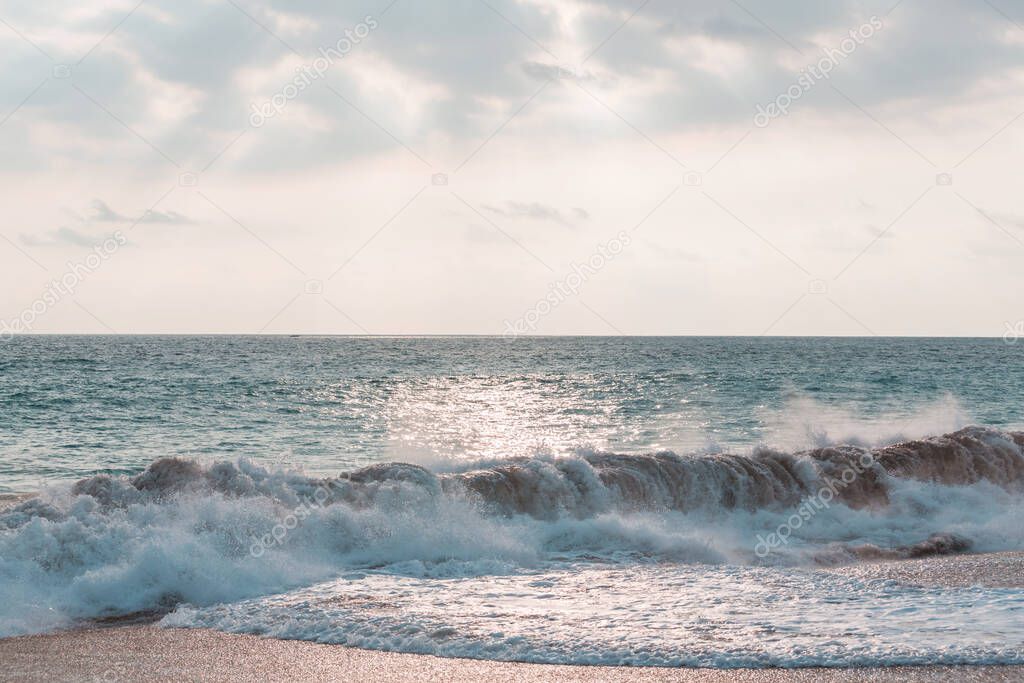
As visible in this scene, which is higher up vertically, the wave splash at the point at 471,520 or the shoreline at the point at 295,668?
the wave splash at the point at 471,520

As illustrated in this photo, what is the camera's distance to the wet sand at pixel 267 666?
23.0ft

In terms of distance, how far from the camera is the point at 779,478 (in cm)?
1658

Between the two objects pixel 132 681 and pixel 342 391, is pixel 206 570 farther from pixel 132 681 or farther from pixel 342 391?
pixel 342 391

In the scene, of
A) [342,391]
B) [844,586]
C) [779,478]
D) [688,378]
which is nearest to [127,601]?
[844,586]

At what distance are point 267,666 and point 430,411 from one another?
3014 cm

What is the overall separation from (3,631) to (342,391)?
37061 millimetres
